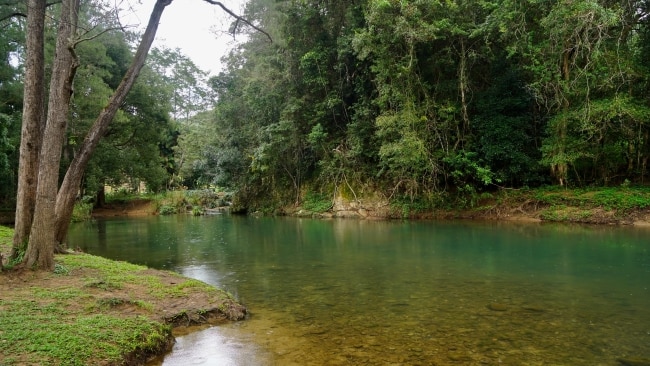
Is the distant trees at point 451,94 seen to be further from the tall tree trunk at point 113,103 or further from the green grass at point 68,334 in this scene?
the green grass at point 68,334

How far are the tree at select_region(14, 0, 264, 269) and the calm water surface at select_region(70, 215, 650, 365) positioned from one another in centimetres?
300

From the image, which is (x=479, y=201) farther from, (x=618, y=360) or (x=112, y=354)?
(x=112, y=354)

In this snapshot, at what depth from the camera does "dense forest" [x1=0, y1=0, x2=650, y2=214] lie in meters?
17.0

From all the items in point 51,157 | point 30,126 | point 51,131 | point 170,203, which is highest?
point 30,126

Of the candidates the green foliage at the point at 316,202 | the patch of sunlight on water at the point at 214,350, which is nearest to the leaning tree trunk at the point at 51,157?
the patch of sunlight on water at the point at 214,350

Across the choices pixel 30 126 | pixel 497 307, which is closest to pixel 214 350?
pixel 497 307

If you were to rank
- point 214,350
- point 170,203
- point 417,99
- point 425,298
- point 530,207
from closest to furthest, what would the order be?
point 214,350 → point 425,298 → point 530,207 → point 417,99 → point 170,203

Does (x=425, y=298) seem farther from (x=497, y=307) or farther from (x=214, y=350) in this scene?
(x=214, y=350)

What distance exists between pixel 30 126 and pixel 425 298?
7.47 meters

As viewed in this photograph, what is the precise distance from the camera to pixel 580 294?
696 centimetres

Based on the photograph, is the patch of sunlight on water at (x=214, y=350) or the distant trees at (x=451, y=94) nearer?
the patch of sunlight on water at (x=214, y=350)

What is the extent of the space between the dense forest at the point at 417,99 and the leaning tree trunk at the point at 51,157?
7.67 meters

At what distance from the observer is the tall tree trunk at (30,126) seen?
746cm

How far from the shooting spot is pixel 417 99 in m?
20.7
